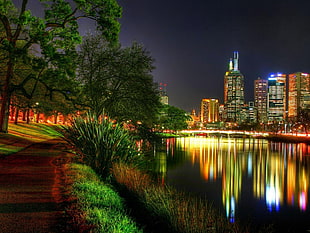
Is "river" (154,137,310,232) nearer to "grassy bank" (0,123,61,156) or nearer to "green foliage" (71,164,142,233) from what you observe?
"green foliage" (71,164,142,233)

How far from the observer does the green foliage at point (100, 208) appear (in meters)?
6.94

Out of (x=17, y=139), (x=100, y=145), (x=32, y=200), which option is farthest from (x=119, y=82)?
(x=32, y=200)

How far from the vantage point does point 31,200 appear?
340 inches

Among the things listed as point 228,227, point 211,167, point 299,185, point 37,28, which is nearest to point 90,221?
point 228,227

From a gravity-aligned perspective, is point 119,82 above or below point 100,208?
above

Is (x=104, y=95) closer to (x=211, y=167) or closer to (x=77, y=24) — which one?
(x=77, y=24)

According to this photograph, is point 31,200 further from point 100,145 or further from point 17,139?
point 17,139

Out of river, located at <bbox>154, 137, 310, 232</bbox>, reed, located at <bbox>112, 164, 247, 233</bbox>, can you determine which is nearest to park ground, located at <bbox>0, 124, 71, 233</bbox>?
reed, located at <bbox>112, 164, 247, 233</bbox>

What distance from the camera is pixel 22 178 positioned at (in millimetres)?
11781

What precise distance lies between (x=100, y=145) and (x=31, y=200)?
685 cm

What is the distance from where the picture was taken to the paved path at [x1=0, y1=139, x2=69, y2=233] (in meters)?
6.65

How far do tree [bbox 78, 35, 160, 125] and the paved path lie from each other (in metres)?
10.6

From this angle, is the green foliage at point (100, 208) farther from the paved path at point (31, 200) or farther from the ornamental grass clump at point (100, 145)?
the ornamental grass clump at point (100, 145)

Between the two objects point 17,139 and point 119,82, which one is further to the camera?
point 17,139
